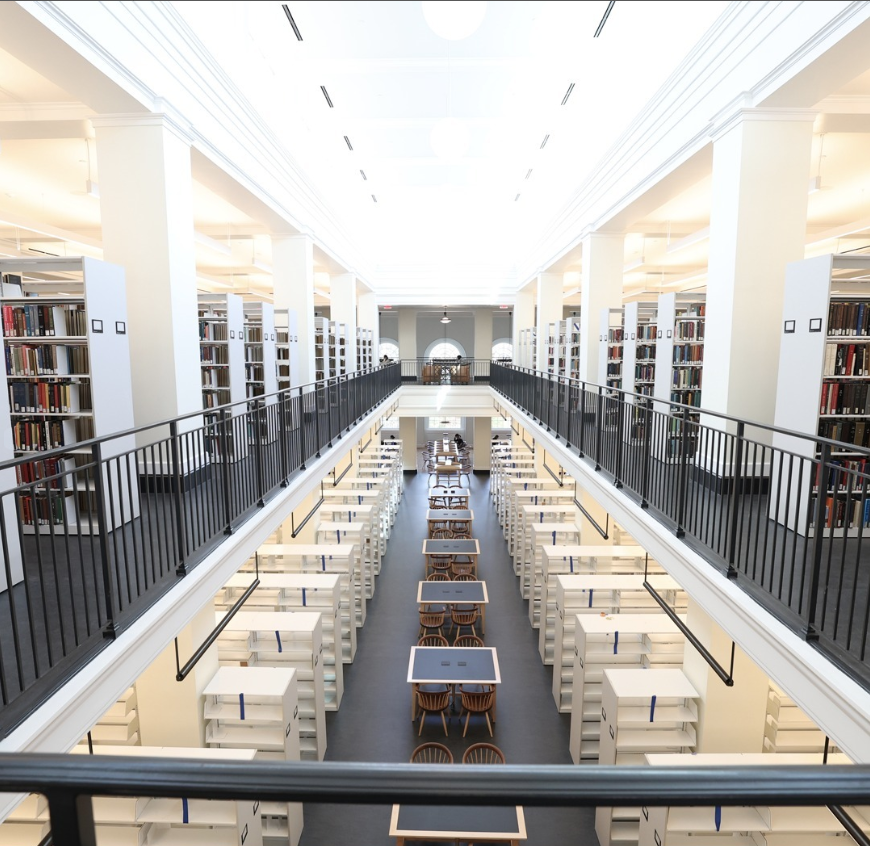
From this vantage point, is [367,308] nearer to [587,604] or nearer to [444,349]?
[444,349]

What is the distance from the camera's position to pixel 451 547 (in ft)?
36.2

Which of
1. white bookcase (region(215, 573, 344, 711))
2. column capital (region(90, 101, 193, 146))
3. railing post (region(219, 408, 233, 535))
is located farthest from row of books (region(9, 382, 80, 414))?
white bookcase (region(215, 573, 344, 711))

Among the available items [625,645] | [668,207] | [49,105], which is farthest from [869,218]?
[49,105]

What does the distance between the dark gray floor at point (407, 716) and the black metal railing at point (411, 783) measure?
5.59 m

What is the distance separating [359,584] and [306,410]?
317 cm

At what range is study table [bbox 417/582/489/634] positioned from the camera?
343 inches

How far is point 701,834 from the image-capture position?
438 centimetres

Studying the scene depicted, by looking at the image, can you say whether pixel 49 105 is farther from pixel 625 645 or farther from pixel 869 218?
pixel 869 218

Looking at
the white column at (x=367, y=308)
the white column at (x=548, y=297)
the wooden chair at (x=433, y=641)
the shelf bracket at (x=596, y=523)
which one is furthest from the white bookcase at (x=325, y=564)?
the white column at (x=367, y=308)

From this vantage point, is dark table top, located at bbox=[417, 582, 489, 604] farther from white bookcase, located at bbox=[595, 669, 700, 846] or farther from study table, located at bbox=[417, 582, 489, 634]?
white bookcase, located at bbox=[595, 669, 700, 846]

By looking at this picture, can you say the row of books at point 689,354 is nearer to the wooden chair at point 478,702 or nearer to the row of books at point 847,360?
the row of books at point 847,360

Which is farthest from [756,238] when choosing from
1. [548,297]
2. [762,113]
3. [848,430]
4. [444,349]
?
[444,349]

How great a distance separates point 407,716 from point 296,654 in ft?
6.08

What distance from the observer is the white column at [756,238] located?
16.1 ft
